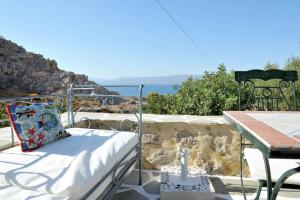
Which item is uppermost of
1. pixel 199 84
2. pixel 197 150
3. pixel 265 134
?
pixel 199 84

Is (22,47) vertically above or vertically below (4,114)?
above

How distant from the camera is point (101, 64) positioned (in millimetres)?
30250

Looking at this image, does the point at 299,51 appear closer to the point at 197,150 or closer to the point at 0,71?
the point at 197,150

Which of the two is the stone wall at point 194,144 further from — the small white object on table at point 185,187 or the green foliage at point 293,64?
the green foliage at point 293,64

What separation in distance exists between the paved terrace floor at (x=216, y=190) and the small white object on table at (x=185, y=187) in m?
0.20

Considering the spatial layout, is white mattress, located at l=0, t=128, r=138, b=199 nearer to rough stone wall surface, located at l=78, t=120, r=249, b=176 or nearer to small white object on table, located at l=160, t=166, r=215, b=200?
small white object on table, located at l=160, t=166, r=215, b=200

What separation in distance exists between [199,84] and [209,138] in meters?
1.79

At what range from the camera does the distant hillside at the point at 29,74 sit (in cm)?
1675

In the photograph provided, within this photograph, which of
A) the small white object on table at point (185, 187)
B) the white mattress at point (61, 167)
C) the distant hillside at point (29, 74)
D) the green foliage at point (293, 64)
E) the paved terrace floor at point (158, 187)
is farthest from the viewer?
the distant hillside at point (29, 74)

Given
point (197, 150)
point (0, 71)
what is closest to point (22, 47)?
point (0, 71)

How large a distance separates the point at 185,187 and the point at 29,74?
17.6 metres

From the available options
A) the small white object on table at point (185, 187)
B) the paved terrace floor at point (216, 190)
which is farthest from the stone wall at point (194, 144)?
the small white object on table at point (185, 187)

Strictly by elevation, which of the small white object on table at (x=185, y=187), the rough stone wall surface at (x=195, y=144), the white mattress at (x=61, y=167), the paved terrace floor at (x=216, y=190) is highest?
the white mattress at (x=61, y=167)

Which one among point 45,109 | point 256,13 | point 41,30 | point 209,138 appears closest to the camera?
point 45,109
